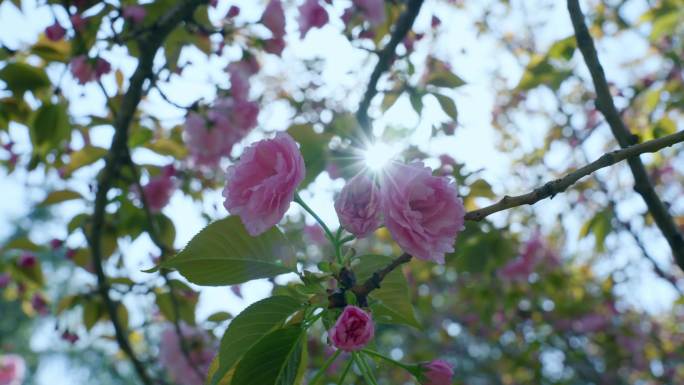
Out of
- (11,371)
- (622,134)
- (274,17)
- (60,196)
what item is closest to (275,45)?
(274,17)

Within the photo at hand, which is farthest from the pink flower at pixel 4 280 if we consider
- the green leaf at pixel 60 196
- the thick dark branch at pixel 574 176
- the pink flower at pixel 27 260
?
the thick dark branch at pixel 574 176

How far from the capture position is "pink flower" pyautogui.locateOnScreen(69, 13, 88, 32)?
1.51m

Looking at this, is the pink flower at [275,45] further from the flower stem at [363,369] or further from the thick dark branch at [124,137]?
the flower stem at [363,369]

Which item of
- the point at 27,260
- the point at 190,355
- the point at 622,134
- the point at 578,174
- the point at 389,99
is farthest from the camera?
the point at 27,260

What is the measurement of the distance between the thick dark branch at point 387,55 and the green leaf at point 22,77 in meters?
0.75

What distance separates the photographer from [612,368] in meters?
3.71

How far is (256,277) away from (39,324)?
49.4ft

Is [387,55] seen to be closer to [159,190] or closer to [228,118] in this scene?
[228,118]

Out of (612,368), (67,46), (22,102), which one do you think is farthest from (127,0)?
(612,368)

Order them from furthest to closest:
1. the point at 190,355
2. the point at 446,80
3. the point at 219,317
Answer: the point at 190,355 → the point at 446,80 → the point at 219,317

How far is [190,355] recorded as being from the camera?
1.74 m

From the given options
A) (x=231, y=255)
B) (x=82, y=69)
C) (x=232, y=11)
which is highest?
(x=232, y=11)

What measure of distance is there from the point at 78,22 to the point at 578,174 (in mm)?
1305

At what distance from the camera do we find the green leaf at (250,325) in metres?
0.71
